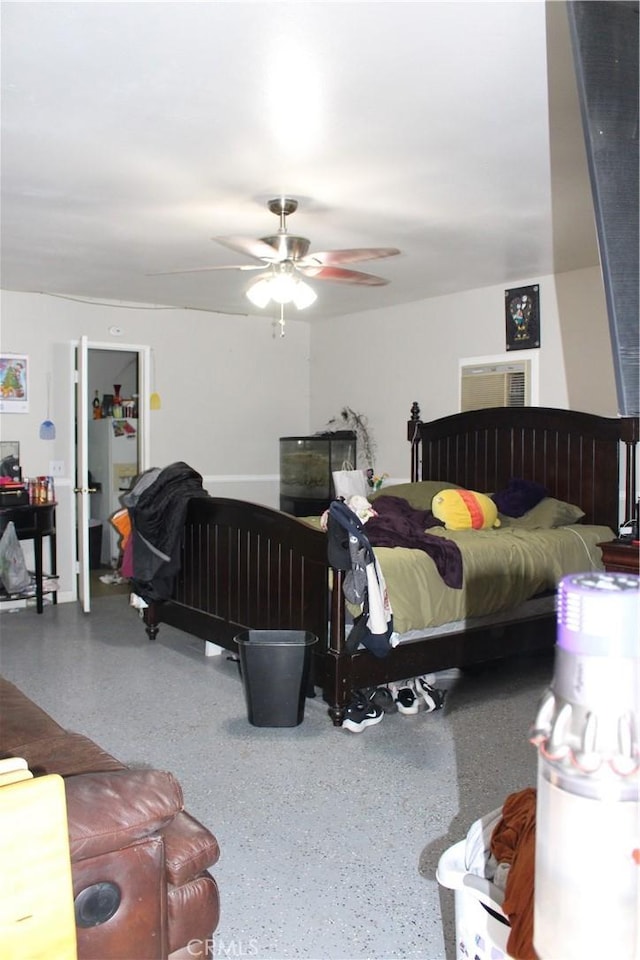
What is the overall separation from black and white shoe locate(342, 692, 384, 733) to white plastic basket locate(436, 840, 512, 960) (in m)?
2.18

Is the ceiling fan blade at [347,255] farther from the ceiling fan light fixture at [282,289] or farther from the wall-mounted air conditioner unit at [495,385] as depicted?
the wall-mounted air conditioner unit at [495,385]

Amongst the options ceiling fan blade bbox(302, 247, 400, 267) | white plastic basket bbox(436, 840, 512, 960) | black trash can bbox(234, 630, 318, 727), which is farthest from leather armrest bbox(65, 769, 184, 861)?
ceiling fan blade bbox(302, 247, 400, 267)

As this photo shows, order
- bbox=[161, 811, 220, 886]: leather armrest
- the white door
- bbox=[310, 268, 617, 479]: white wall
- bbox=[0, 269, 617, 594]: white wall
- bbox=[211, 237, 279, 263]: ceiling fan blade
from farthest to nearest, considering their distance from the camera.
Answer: the white door
bbox=[0, 269, 617, 594]: white wall
bbox=[310, 268, 617, 479]: white wall
bbox=[211, 237, 279, 263]: ceiling fan blade
bbox=[161, 811, 220, 886]: leather armrest

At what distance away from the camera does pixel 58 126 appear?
275 cm

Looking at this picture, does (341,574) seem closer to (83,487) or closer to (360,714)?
(360,714)

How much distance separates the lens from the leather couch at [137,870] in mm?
1391

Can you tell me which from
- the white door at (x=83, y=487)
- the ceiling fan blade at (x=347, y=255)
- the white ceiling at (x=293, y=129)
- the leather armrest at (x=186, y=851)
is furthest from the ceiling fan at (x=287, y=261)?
the leather armrest at (x=186, y=851)

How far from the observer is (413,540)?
13.1 ft

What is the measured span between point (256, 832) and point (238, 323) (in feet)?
17.3

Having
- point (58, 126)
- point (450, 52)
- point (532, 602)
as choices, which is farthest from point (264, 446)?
point (450, 52)

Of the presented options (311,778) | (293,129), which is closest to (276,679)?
(311,778)

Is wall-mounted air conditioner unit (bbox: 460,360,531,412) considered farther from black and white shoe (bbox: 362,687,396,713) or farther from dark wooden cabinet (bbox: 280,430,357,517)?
black and white shoe (bbox: 362,687,396,713)

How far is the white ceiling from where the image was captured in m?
2.09

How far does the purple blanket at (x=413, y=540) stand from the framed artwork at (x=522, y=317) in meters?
1.79
